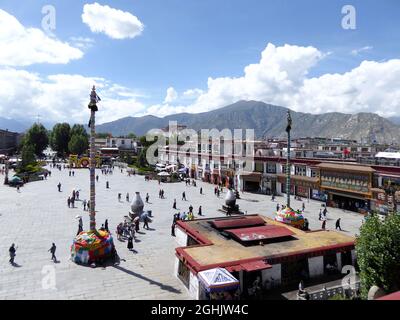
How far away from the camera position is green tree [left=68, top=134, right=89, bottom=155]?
10469 cm

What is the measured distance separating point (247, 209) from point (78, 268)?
24.5m

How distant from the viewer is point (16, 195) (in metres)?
44.7

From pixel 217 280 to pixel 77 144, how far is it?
3896 inches

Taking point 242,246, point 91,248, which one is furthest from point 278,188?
point 91,248

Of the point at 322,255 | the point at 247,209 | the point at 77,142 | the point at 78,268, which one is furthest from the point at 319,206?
the point at 77,142

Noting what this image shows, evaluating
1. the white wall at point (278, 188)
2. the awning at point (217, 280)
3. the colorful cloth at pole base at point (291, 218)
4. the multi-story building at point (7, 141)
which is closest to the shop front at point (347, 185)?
the white wall at point (278, 188)

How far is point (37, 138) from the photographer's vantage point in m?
108

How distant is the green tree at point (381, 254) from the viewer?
14.9 meters

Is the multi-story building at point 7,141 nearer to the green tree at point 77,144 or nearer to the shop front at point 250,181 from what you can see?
the green tree at point 77,144

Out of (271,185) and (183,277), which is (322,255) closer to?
(183,277)

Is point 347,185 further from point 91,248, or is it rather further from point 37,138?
point 37,138
